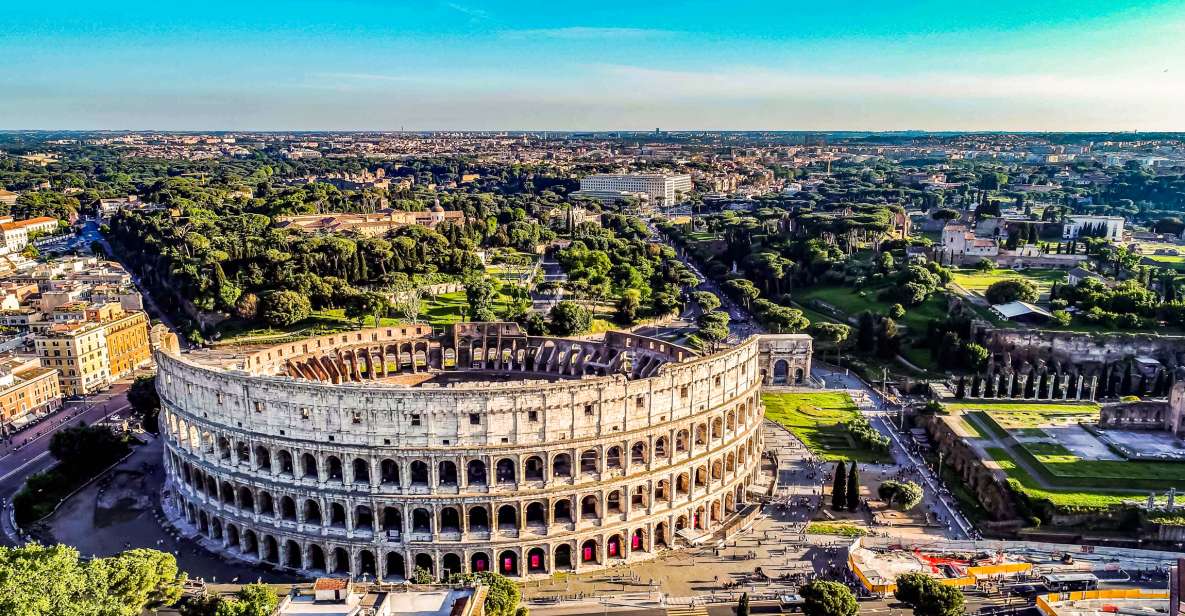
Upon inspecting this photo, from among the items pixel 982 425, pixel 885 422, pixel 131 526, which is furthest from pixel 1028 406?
pixel 131 526

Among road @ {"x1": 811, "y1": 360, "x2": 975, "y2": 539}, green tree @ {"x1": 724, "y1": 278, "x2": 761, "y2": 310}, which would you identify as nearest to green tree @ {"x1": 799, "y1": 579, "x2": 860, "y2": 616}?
road @ {"x1": 811, "y1": 360, "x2": 975, "y2": 539}

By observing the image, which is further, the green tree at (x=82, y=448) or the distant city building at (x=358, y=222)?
the distant city building at (x=358, y=222)

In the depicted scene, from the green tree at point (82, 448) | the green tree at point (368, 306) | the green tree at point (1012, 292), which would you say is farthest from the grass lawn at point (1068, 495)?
the green tree at point (82, 448)

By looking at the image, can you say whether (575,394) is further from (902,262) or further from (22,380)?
(902,262)

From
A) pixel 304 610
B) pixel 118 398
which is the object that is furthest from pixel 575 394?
pixel 118 398

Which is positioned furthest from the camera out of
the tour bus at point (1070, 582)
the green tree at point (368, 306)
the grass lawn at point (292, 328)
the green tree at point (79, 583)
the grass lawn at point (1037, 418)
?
the green tree at point (368, 306)

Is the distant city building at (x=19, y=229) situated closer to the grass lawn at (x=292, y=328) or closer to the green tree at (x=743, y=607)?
the grass lawn at (x=292, y=328)

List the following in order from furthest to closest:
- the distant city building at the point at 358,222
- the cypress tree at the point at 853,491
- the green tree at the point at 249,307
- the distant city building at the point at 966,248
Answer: the distant city building at the point at 358,222 < the distant city building at the point at 966,248 < the green tree at the point at 249,307 < the cypress tree at the point at 853,491
